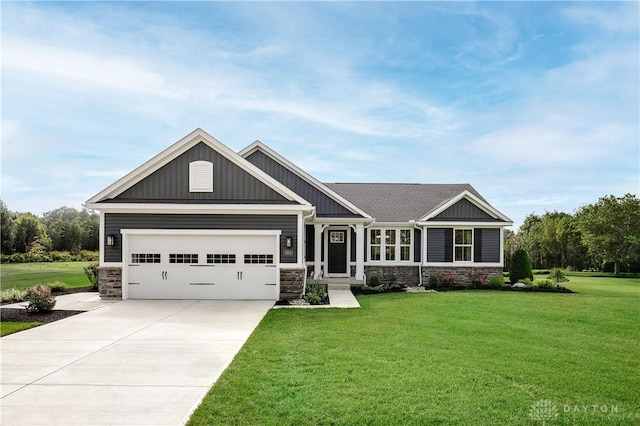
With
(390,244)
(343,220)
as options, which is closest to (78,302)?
(343,220)

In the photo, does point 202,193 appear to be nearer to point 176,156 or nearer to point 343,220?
point 176,156

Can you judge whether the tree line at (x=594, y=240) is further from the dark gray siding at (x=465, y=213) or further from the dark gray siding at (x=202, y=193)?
the dark gray siding at (x=202, y=193)

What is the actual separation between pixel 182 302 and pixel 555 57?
49.8ft

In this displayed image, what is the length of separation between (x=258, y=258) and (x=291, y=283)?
1.33 metres

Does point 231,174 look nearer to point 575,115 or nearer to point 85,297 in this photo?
point 85,297

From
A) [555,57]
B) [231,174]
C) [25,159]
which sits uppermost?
[555,57]

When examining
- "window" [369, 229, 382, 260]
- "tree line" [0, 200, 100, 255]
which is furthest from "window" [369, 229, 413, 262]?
"tree line" [0, 200, 100, 255]

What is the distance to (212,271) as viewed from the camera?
47.8 ft

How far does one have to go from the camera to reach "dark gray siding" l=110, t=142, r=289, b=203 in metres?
14.7

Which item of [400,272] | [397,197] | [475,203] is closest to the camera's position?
[475,203]

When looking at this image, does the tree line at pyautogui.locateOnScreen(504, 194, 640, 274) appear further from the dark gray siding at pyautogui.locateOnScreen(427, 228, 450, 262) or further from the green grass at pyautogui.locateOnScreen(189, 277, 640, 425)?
the green grass at pyautogui.locateOnScreen(189, 277, 640, 425)

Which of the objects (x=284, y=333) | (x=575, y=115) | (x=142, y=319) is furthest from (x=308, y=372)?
(x=575, y=115)

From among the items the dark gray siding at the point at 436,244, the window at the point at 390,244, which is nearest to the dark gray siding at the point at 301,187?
the window at the point at 390,244

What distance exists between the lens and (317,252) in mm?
19062
